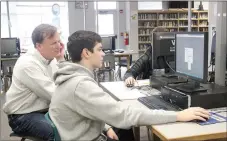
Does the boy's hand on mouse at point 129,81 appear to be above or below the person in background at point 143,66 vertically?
below

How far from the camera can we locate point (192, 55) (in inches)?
76.7

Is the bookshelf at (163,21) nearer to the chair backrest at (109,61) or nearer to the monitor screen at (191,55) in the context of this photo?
the chair backrest at (109,61)

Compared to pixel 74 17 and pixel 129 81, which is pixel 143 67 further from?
pixel 74 17

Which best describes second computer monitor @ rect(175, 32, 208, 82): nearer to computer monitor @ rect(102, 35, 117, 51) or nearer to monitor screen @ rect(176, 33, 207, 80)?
monitor screen @ rect(176, 33, 207, 80)

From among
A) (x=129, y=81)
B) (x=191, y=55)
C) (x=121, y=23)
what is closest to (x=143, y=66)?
(x=129, y=81)

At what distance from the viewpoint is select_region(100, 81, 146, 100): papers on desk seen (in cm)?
225

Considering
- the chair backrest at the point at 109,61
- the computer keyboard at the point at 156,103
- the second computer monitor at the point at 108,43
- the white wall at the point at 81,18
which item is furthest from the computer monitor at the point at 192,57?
the white wall at the point at 81,18

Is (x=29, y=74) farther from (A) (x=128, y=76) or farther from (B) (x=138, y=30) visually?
(B) (x=138, y=30)

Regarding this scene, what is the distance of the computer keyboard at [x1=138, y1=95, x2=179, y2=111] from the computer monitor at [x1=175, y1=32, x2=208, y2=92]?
145 millimetres

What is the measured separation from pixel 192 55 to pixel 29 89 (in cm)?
122

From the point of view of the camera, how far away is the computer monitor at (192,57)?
1.81 metres

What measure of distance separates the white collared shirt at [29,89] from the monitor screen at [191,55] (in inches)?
38.1

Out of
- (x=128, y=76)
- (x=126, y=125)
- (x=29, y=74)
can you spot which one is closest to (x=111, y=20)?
(x=128, y=76)

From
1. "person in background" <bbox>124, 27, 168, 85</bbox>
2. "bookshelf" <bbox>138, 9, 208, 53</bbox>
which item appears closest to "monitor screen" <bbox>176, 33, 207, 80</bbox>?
"person in background" <bbox>124, 27, 168, 85</bbox>
